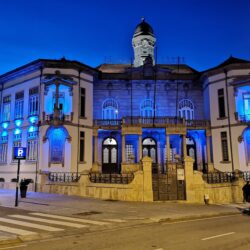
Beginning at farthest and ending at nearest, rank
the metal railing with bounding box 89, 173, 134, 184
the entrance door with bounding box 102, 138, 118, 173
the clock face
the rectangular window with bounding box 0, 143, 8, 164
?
the clock face, the entrance door with bounding box 102, 138, 118, 173, the rectangular window with bounding box 0, 143, 8, 164, the metal railing with bounding box 89, 173, 134, 184

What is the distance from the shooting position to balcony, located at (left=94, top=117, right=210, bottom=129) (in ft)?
102

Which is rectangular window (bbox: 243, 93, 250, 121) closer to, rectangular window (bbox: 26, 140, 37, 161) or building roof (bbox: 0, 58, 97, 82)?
building roof (bbox: 0, 58, 97, 82)

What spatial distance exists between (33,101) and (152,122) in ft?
41.0

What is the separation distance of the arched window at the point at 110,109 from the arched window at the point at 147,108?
10.2 feet

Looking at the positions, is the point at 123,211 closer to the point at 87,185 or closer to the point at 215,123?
the point at 87,185

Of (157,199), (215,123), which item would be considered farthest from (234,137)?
(157,199)

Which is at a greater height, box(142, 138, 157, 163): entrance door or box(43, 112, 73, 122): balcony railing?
box(43, 112, 73, 122): balcony railing

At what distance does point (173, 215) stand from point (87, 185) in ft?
30.8

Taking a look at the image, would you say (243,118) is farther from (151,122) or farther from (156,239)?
(156,239)

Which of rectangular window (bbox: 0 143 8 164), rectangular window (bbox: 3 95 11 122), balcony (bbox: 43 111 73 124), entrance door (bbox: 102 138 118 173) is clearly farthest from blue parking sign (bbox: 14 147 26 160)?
rectangular window (bbox: 3 95 11 122)

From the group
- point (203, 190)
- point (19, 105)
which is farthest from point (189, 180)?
point (19, 105)

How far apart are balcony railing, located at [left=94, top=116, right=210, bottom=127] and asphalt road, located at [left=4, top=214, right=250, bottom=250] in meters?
20.6

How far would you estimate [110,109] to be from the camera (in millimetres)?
34188

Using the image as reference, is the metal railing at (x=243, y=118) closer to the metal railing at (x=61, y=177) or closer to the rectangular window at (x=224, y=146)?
the rectangular window at (x=224, y=146)
